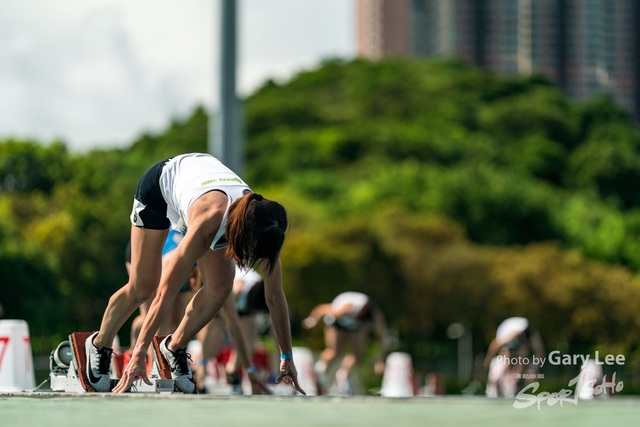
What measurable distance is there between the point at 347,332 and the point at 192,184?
10244 mm

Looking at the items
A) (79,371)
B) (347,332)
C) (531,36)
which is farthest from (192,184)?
(531,36)

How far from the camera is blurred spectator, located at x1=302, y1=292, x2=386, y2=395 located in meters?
16.7

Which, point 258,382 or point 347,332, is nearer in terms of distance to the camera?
point 258,382

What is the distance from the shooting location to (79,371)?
7738mm

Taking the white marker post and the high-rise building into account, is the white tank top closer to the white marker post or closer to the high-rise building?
the white marker post

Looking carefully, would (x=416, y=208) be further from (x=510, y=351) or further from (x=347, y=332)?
(x=347, y=332)

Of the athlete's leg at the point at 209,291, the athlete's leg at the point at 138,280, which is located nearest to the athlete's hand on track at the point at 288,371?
the athlete's leg at the point at 209,291

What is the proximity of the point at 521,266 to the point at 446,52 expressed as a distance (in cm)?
12565

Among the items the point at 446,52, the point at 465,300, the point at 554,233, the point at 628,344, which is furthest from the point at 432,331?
the point at 446,52

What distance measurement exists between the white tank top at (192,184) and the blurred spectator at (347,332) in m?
9.31

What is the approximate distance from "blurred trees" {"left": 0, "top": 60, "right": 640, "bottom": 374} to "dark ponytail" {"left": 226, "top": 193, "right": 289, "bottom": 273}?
4217cm

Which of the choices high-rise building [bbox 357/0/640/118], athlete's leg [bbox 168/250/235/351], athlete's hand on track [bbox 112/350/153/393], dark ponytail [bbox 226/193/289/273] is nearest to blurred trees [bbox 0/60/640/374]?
high-rise building [bbox 357/0/640/118]

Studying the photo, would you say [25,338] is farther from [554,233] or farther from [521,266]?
[554,233]

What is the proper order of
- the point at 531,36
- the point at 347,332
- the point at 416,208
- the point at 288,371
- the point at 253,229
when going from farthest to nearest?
the point at 531,36, the point at 416,208, the point at 347,332, the point at 288,371, the point at 253,229
